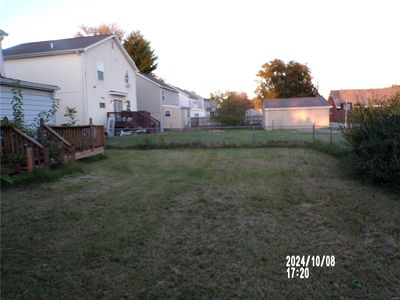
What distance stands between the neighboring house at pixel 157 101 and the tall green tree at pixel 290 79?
66.6 ft

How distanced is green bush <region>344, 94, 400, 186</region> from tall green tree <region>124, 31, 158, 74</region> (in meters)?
36.4

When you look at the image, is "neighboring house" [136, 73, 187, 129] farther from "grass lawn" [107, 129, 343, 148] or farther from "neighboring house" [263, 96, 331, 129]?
"grass lawn" [107, 129, 343, 148]

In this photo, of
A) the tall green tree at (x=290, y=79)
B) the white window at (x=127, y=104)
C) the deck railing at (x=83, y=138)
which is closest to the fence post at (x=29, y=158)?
the deck railing at (x=83, y=138)

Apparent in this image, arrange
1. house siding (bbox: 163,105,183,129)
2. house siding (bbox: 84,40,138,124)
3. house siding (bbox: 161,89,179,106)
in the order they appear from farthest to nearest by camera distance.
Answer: house siding (bbox: 163,105,183,129), house siding (bbox: 161,89,179,106), house siding (bbox: 84,40,138,124)

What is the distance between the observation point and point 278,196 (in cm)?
548

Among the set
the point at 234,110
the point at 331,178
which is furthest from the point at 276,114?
the point at 331,178

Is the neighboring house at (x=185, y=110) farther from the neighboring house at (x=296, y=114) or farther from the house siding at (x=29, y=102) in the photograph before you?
the house siding at (x=29, y=102)

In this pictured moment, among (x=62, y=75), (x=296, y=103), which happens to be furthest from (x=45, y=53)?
(x=296, y=103)

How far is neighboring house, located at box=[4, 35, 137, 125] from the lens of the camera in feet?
59.9

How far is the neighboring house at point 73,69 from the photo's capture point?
18.2 m

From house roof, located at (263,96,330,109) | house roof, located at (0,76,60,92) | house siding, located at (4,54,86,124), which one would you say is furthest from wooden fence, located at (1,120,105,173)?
house roof, located at (263,96,330,109)

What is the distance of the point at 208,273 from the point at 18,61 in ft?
67.2

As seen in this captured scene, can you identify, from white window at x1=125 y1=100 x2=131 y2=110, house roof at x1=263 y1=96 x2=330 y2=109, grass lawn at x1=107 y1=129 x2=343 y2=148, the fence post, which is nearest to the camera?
the fence post

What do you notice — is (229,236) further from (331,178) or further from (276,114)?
(276,114)
